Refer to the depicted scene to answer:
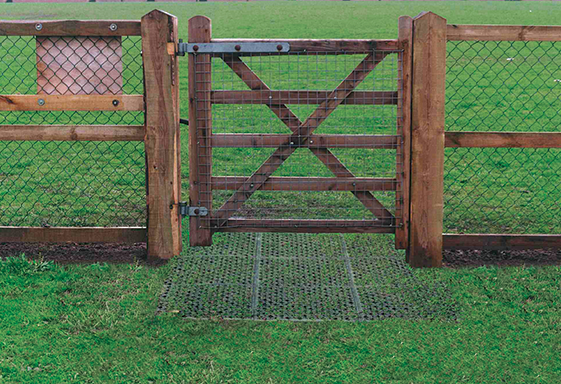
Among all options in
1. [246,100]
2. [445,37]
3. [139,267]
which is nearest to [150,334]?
[139,267]

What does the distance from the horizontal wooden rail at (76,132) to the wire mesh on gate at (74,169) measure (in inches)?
12.0

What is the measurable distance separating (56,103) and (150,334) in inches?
90.0

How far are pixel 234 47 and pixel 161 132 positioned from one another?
953 mm

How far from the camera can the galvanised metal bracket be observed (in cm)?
571

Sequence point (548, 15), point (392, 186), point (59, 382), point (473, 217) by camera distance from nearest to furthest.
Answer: point (59, 382), point (392, 186), point (473, 217), point (548, 15)

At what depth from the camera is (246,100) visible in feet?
19.1

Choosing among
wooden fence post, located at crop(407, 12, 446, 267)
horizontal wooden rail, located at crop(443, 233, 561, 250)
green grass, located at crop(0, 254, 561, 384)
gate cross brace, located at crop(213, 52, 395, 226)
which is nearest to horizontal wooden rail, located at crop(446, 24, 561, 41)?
wooden fence post, located at crop(407, 12, 446, 267)

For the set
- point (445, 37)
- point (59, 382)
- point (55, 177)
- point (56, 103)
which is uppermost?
point (445, 37)

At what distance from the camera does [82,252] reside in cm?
613

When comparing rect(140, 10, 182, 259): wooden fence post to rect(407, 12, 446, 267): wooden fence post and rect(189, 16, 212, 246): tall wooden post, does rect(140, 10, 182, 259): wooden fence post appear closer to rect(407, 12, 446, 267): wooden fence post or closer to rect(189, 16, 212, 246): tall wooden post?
rect(189, 16, 212, 246): tall wooden post

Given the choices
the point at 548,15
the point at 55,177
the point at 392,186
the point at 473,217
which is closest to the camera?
the point at 392,186

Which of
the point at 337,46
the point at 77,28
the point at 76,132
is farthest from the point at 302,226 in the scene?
the point at 77,28

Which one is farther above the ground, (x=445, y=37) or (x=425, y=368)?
(x=445, y=37)

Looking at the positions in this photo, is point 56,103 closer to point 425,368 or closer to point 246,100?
point 246,100
